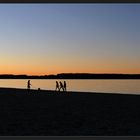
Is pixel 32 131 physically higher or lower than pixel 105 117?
lower

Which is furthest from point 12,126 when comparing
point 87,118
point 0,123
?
point 87,118

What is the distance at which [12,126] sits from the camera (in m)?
11.2

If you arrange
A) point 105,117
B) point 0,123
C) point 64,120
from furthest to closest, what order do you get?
point 105,117 → point 64,120 → point 0,123

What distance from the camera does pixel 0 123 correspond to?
1182 cm

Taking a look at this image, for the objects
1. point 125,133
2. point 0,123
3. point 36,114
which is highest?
point 36,114

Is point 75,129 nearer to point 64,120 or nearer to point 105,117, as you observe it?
point 64,120
